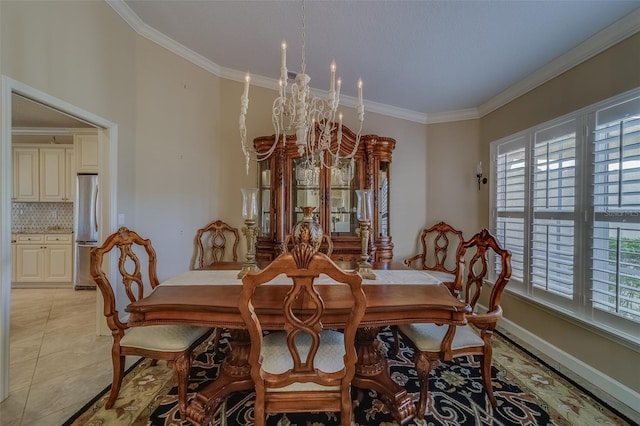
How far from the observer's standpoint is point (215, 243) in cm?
355

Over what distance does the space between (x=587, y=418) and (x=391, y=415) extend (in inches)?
46.9

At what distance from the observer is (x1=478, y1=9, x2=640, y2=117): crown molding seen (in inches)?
71.1

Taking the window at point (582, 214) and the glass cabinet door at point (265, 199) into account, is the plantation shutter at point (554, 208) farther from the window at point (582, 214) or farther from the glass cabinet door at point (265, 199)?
the glass cabinet door at point (265, 199)

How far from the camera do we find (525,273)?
272 cm

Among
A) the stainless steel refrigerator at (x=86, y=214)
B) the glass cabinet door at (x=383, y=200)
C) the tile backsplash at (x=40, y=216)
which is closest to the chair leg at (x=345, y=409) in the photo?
the glass cabinet door at (x=383, y=200)

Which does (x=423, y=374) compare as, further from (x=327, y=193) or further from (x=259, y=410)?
(x=327, y=193)

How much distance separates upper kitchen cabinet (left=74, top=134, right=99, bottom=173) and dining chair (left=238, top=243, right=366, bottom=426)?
438cm

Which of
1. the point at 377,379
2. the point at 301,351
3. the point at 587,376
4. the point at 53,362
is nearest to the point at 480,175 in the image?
the point at 587,376

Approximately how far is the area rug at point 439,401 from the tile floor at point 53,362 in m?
0.19

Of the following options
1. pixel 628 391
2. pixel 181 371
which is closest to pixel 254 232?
pixel 181 371

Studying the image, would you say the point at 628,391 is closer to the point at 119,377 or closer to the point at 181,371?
the point at 181,371

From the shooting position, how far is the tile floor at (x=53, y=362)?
1.69 meters

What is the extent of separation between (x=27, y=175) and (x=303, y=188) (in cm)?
465

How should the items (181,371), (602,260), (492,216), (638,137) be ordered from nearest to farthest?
1. (181,371)
2. (638,137)
3. (602,260)
4. (492,216)
